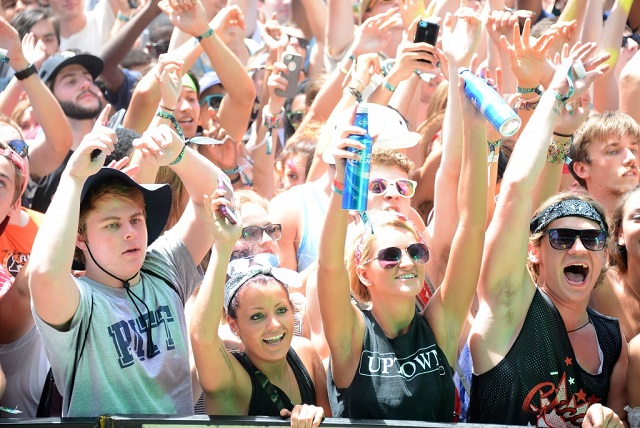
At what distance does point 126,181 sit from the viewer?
329cm

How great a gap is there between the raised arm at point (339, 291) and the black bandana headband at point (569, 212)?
2.44ft

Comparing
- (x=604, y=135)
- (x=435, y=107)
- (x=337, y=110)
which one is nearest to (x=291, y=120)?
(x=435, y=107)

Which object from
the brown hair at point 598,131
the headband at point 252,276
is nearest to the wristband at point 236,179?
the brown hair at point 598,131

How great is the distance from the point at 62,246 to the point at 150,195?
507mm

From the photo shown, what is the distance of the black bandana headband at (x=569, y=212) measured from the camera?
3488mm

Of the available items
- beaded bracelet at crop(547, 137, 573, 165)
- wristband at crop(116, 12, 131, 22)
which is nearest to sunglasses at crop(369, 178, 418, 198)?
beaded bracelet at crop(547, 137, 573, 165)

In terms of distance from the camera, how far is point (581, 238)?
346cm

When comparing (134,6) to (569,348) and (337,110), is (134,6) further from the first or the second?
(569,348)

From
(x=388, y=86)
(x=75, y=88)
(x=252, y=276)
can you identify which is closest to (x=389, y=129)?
(x=388, y=86)

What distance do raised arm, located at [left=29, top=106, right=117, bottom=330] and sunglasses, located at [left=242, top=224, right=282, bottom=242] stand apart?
963 mm

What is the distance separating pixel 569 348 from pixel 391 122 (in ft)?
4.52

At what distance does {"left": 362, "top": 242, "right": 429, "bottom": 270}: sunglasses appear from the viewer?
3340 millimetres

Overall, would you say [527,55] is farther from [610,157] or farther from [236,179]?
[236,179]

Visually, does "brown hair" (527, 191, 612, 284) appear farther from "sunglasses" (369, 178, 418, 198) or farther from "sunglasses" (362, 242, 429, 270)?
"sunglasses" (369, 178, 418, 198)
